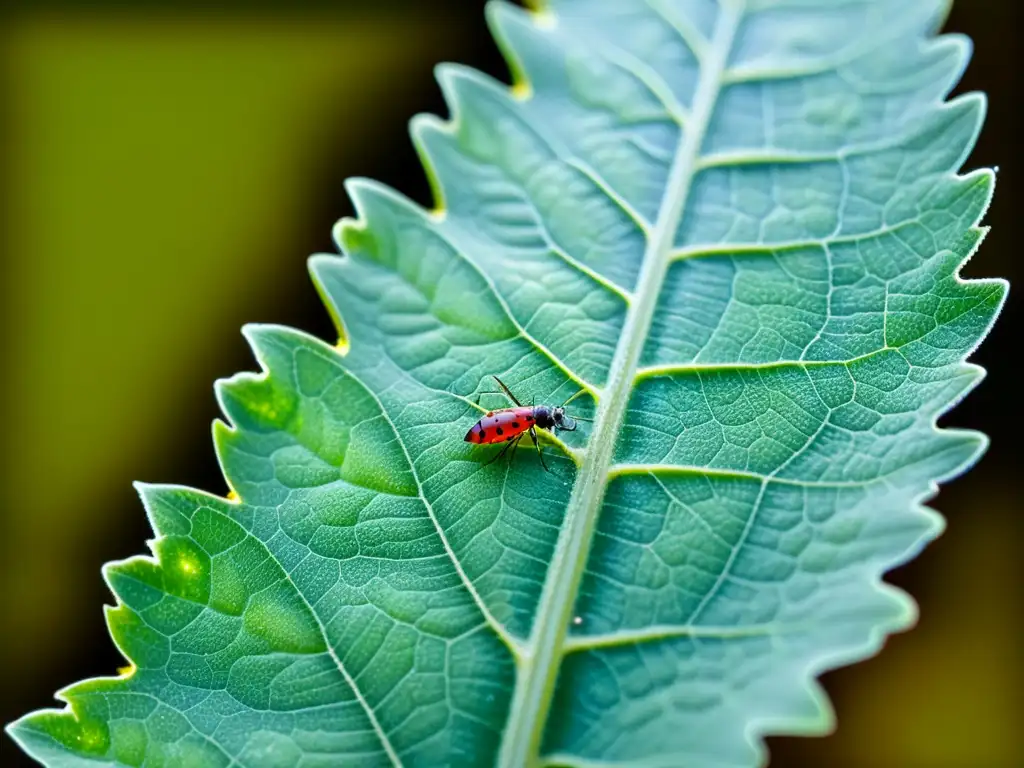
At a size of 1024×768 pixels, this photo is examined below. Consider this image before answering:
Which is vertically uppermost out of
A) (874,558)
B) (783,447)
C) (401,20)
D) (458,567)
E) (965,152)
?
(401,20)

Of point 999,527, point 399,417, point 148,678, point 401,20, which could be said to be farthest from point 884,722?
point 401,20

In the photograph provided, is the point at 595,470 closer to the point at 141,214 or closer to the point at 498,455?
the point at 498,455

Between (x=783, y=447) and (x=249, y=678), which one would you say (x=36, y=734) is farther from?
(x=783, y=447)

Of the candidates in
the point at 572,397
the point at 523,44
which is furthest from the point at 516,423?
the point at 523,44

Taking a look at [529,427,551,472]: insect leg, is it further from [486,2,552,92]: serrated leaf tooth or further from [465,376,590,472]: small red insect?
[486,2,552,92]: serrated leaf tooth

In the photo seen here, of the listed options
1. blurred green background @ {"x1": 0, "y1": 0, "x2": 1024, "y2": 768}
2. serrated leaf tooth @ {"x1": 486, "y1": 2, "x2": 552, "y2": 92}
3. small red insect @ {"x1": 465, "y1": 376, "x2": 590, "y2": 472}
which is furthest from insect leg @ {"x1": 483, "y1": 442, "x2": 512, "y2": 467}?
blurred green background @ {"x1": 0, "y1": 0, "x2": 1024, "y2": 768}
